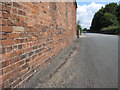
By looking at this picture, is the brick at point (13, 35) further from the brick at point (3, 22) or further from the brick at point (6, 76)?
the brick at point (6, 76)

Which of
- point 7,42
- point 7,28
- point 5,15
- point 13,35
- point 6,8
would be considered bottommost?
point 7,42

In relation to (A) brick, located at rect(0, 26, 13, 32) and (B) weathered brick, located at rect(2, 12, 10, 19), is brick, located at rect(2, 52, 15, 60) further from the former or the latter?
(B) weathered brick, located at rect(2, 12, 10, 19)

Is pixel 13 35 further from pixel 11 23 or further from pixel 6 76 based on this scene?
pixel 6 76

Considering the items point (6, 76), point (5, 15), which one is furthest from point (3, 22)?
point (6, 76)

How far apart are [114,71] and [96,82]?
37.7 inches

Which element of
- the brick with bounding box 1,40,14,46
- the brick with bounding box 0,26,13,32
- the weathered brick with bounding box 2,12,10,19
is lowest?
the brick with bounding box 1,40,14,46

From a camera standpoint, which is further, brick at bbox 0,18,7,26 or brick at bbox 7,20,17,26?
brick at bbox 7,20,17,26

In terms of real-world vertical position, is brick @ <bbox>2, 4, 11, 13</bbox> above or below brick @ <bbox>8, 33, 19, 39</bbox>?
above

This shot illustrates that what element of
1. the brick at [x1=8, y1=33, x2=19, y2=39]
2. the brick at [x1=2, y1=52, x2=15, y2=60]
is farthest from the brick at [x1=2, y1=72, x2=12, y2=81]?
the brick at [x1=8, y1=33, x2=19, y2=39]

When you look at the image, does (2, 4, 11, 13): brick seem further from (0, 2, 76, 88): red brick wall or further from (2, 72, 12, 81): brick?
(2, 72, 12, 81): brick

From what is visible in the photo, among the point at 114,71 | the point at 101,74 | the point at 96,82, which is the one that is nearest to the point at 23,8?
the point at 96,82

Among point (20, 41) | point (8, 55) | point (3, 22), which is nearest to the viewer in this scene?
point (3, 22)

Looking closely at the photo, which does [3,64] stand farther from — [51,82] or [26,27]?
[51,82]

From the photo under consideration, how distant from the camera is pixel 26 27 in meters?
2.20
